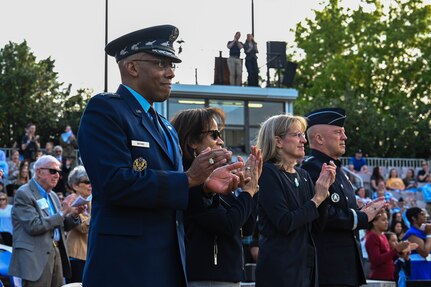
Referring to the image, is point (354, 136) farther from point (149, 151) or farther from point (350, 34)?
point (149, 151)

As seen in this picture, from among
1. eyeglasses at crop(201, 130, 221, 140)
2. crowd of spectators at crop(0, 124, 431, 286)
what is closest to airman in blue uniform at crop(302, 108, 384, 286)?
crowd of spectators at crop(0, 124, 431, 286)

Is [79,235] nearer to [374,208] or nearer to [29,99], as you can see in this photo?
[374,208]

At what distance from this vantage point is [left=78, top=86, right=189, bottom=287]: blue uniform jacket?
3.85 metres

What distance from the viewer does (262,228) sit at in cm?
628

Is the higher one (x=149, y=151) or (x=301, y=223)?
(x=149, y=151)

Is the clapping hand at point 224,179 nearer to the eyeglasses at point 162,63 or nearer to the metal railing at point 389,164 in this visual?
the eyeglasses at point 162,63

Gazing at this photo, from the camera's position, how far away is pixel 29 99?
40.2 m


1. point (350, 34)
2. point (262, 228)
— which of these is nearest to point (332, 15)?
point (350, 34)

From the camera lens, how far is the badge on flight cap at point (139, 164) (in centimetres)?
393

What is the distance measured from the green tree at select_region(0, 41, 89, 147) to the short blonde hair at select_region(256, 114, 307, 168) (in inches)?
1277

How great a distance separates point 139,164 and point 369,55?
42326 millimetres

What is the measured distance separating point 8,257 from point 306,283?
4797 mm

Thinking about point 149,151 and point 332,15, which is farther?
point 332,15

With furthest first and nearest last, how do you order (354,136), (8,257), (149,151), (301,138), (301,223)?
(354,136) → (8,257) → (301,138) → (301,223) → (149,151)
